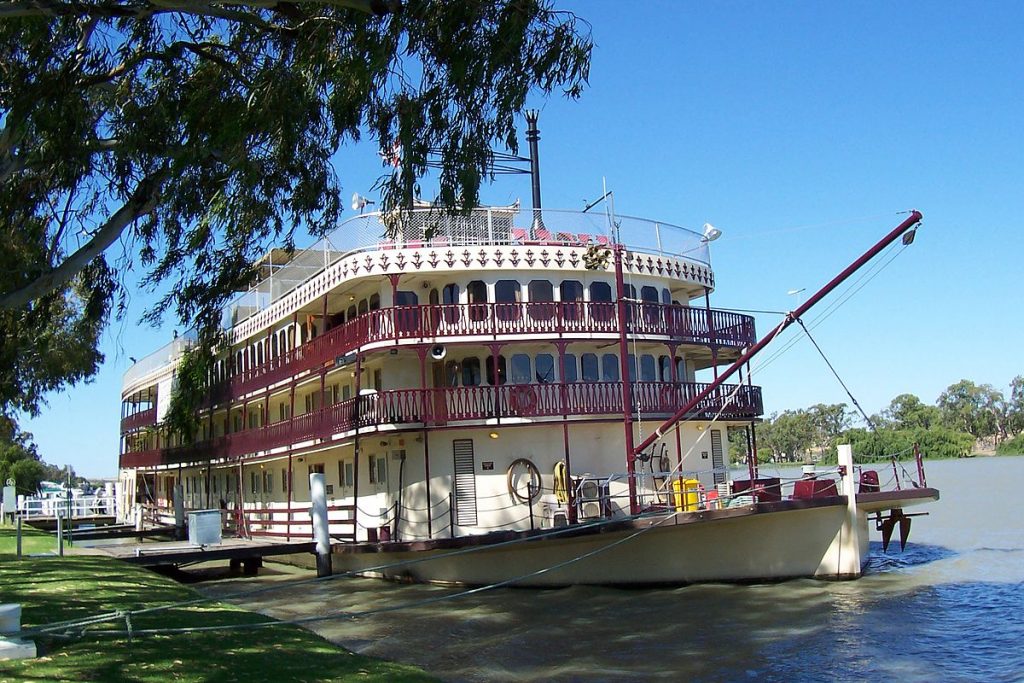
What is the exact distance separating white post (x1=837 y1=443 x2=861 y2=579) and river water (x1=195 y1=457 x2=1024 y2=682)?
401 millimetres

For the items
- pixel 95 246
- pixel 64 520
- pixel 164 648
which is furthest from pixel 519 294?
pixel 64 520

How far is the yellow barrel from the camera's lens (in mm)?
18111

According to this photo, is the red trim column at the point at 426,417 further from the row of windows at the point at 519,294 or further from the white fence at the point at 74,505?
the white fence at the point at 74,505

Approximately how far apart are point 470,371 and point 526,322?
250 centimetres

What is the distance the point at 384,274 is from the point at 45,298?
8729 mm

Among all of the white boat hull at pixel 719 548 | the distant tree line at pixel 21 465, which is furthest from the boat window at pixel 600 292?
the distant tree line at pixel 21 465

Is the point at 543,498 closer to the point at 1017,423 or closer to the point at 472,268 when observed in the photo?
the point at 472,268

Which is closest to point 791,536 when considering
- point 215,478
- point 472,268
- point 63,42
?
point 472,268

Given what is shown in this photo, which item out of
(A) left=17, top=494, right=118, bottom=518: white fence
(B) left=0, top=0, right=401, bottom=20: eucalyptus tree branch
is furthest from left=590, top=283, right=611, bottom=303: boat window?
(A) left=17, top=494, right=118, bottom=518: white fence

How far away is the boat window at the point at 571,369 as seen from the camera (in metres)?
22.2

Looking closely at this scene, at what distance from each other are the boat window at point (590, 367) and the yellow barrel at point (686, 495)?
370cm

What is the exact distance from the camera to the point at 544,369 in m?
22.2

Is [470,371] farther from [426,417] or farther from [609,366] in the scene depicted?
[609,366]

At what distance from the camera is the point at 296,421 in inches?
1016
